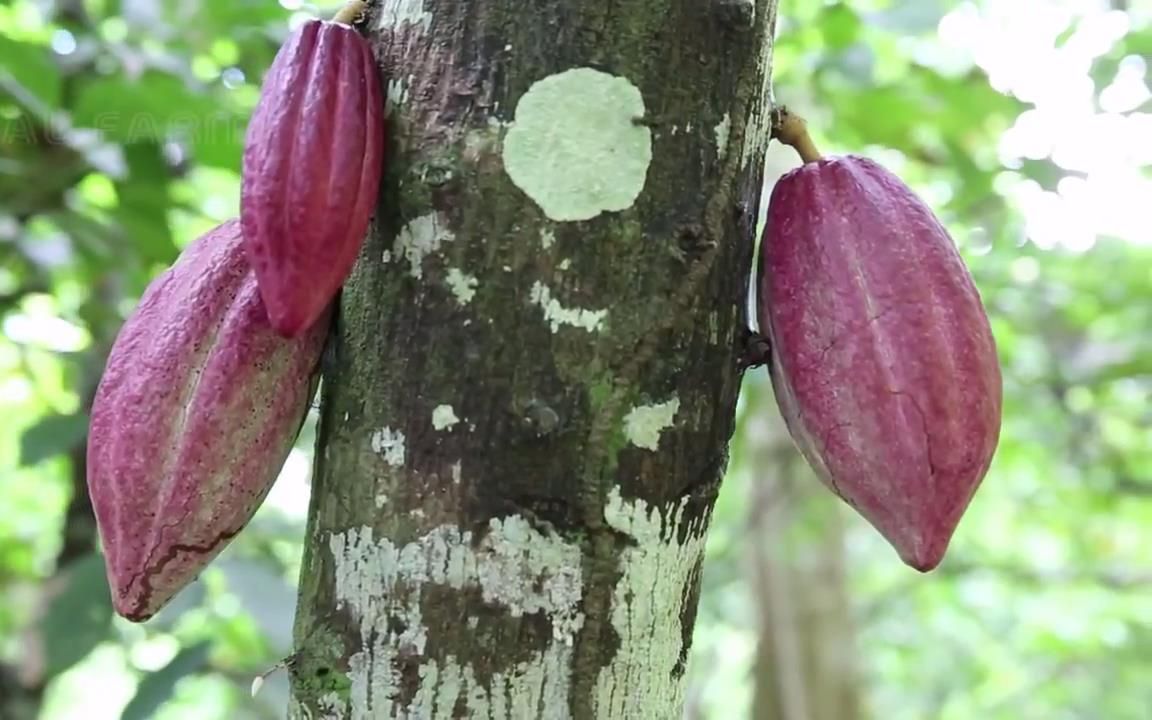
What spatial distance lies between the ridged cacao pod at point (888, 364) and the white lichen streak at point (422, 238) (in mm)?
230

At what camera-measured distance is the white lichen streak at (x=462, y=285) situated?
64 centimetres

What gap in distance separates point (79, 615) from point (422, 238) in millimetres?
788

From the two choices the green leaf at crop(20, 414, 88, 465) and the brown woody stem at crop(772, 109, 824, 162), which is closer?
the brown woody stem at crop(772, 109, 824, 162)

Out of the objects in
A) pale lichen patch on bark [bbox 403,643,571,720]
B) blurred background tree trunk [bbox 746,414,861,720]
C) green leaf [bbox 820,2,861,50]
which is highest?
green leaf [bbox 820,2,861,50]

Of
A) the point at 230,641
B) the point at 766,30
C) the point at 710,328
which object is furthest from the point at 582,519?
the point at 230,641

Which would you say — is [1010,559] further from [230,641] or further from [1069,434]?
[230,641]

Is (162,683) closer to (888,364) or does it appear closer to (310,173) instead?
(310,173)

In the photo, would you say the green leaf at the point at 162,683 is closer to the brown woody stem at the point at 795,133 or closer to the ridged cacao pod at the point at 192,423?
the ridged cacao pod at the point at 192,423

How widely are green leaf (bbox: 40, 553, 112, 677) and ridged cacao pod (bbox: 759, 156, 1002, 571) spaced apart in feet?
2.75

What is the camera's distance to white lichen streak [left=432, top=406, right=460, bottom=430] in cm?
63

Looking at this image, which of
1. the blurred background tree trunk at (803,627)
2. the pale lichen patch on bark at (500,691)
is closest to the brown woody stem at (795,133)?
the pale lichen patch on bark at (500,691)

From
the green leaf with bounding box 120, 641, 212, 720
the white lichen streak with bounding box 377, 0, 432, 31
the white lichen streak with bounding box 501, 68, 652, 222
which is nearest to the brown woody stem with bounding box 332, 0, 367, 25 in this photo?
the white lichen streak with bounding box 377, 0, 432, 31

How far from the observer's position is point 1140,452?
3375 millimetres

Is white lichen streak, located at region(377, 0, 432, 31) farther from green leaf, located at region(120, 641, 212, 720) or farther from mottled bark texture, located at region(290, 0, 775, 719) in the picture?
green leaf, located at region(120, 641, 212, 720)
